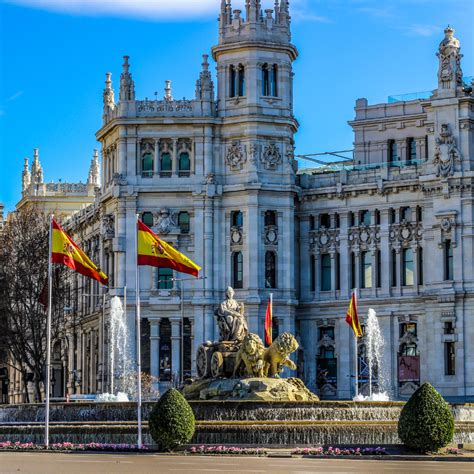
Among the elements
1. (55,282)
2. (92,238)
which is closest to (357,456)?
(55,282)

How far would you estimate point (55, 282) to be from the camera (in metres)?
114

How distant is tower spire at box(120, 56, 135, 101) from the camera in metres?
114

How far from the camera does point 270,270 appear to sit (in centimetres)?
11300

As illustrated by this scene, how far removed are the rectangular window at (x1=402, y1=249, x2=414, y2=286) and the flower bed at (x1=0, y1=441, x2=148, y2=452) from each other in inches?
2265

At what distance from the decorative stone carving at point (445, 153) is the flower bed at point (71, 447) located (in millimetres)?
56244

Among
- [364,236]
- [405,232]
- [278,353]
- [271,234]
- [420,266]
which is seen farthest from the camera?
[364,236]

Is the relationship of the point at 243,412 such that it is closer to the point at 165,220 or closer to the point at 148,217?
the point at 165,220

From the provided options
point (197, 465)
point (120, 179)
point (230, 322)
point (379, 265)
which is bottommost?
point (197, 465)

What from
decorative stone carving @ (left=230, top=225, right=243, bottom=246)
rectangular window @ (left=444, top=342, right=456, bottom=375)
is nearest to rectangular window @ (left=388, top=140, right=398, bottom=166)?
decorative stone carving @ (left=230, top=225, right=243, bottom=246)

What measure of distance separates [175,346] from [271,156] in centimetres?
1608

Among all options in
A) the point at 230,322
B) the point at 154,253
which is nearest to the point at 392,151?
the point at 230,322

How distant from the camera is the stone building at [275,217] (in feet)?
361

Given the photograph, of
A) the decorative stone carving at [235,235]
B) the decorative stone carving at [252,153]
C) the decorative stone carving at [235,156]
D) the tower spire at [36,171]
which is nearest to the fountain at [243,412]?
the decorative stone carving at [235,235]

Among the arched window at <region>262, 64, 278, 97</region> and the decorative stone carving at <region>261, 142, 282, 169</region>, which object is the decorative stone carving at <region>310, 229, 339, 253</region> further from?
the arched window at <region>262, 64, 278, 97</region>
